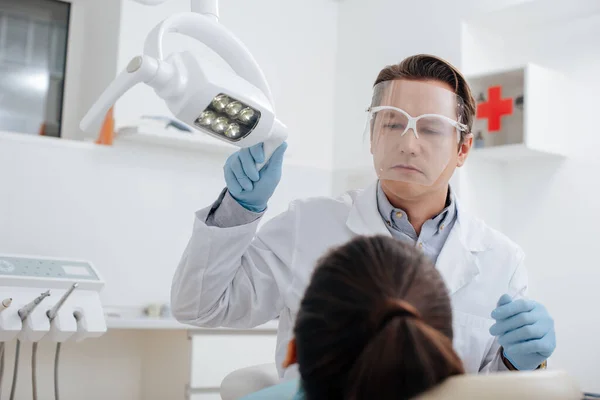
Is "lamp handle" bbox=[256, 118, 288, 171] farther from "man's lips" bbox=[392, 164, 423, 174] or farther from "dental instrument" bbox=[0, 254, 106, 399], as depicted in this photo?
"dental instrument" bbox=[0, 254, 106, 399]

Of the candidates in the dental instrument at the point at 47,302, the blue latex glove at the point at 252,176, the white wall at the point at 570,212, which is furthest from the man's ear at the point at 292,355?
the white wall at the point at 570,212

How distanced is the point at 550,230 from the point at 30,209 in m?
2.38

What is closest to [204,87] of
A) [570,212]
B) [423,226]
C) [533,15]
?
[423,226]

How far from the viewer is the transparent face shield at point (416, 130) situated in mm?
1391

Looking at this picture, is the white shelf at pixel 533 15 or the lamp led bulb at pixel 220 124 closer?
the lamp led bulb at pixel 220 124

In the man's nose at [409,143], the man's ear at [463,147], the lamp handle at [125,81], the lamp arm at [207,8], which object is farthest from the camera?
the man's ear at [463,147]

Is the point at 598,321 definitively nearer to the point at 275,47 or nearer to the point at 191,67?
the point at 275,47

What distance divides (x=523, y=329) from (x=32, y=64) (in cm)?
289

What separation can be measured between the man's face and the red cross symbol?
5.84 ft

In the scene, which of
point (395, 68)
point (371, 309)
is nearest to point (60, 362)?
point (395, 68)

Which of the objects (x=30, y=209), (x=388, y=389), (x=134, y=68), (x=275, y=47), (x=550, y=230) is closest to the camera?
(x=388, y=389)

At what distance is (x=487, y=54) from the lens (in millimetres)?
3420

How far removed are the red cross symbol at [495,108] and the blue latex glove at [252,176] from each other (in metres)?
2.06

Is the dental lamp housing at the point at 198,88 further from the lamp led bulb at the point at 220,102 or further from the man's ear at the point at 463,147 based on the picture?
the man's ear at the point at 463,147
